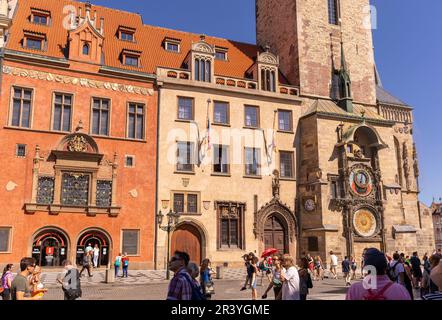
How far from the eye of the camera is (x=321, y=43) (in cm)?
3597

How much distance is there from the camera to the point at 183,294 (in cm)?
530

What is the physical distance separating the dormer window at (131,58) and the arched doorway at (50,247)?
12612 mm

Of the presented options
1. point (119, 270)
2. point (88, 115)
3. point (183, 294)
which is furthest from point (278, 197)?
point (183, 294)

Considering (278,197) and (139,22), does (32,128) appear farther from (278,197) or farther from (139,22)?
(278,197)

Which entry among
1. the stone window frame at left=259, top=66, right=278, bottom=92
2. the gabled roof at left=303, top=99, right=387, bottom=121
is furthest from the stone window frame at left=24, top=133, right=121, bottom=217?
the gabled roof at left=303, top=99, right=387, bottom=121

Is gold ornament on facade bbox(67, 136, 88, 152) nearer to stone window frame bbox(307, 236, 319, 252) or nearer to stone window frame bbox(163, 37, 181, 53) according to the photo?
stone window frame bbox(163, 37, 181, 53)

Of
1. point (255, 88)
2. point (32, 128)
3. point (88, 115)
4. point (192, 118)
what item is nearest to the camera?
point (32, 128)

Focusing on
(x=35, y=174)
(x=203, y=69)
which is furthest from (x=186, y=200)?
(x=203, y=69)

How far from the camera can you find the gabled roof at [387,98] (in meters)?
39.2

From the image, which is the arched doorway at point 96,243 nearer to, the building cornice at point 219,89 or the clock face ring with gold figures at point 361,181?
the building cornice at point 219,89

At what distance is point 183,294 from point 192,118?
25053mm

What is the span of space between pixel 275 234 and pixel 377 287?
89.5 feet

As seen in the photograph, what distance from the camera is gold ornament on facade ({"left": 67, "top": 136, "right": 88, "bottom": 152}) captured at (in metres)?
26.3

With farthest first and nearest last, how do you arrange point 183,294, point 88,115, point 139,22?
1. point 139,22
2. point 88,115
3. point 183,294
